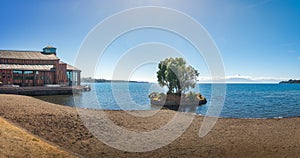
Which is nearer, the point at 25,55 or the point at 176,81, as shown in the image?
the point at 176,81

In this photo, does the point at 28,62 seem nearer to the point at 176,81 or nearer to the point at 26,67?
the point at 26,67

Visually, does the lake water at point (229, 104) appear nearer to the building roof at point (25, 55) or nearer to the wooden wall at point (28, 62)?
the wooden wall at point (28, 62)

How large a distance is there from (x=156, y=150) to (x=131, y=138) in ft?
8.01

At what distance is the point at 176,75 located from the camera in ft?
151

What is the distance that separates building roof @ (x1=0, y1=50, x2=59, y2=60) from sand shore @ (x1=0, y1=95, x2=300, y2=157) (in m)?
46.1

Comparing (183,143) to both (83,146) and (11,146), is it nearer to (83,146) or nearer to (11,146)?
(83,146)

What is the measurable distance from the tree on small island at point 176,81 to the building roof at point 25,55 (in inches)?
1275

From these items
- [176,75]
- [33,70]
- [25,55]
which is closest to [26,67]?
[33,70]

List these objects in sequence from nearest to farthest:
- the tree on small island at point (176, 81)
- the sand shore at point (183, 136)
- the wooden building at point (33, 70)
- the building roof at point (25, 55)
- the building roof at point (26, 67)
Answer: the sand shore at point (183, 136) < the tree on small island at point (176, 81) < the wooden building at point (33, 70) < the building roof at point (26, 67) < the building roof at point (25, 55)

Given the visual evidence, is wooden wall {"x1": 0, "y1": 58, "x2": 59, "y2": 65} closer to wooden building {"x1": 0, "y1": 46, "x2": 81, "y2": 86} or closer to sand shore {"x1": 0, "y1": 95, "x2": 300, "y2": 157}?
wooden building {"x1": 0, "y1": 46, "x2": 81, "y2": 86}

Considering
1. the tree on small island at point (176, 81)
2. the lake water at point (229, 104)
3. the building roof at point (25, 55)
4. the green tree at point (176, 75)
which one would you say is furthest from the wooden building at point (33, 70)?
the green tree at point (176, 75)

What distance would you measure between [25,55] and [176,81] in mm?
41502

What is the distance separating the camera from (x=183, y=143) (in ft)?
44.9

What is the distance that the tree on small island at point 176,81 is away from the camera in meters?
44.3
